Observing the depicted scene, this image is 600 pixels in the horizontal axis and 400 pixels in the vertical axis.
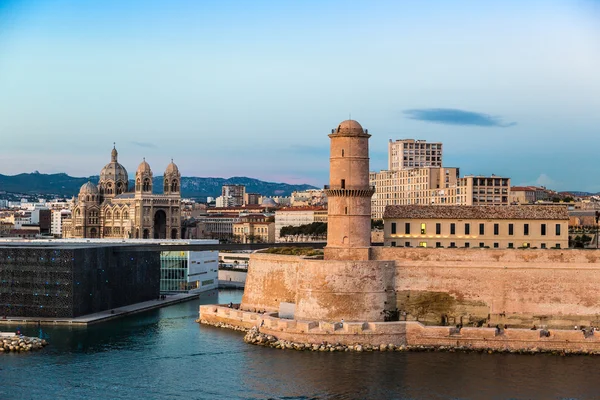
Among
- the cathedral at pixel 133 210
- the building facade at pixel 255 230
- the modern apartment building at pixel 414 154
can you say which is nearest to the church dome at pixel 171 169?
the cathedral at pixel 133 210

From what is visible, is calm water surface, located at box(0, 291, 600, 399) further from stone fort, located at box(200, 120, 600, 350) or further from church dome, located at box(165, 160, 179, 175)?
church dome, located at box(165, 160, 179, 175)

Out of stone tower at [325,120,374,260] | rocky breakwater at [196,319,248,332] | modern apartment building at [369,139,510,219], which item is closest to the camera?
stone tower at [325,120,374,260]

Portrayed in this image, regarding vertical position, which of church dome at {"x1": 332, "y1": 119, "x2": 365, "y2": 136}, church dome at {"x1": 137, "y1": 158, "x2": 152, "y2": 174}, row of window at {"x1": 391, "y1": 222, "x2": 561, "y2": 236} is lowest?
row of window at {"x1": 391, "y1": 222, "x2": 561, "y2": 236}

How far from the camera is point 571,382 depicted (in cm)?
4188

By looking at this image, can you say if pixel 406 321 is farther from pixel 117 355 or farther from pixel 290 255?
pixel 117 355

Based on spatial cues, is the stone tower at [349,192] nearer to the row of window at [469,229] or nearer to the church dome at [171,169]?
the row of window at [469,229]

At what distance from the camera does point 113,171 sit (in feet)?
514

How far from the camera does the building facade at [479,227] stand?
5828 cm

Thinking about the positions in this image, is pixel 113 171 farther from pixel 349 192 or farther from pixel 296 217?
pixel 349 192

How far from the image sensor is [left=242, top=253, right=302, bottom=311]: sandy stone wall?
57906 mm

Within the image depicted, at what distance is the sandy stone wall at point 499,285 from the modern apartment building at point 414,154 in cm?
9999

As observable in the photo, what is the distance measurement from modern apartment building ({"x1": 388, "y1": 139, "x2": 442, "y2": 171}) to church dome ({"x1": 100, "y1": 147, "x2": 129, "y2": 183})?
4574 centimetres

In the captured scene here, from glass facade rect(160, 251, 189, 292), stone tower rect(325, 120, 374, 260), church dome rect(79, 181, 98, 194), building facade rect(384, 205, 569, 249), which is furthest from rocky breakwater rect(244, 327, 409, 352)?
church dome rect(79, 181, 98, 194)

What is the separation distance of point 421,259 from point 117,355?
17821 mm
